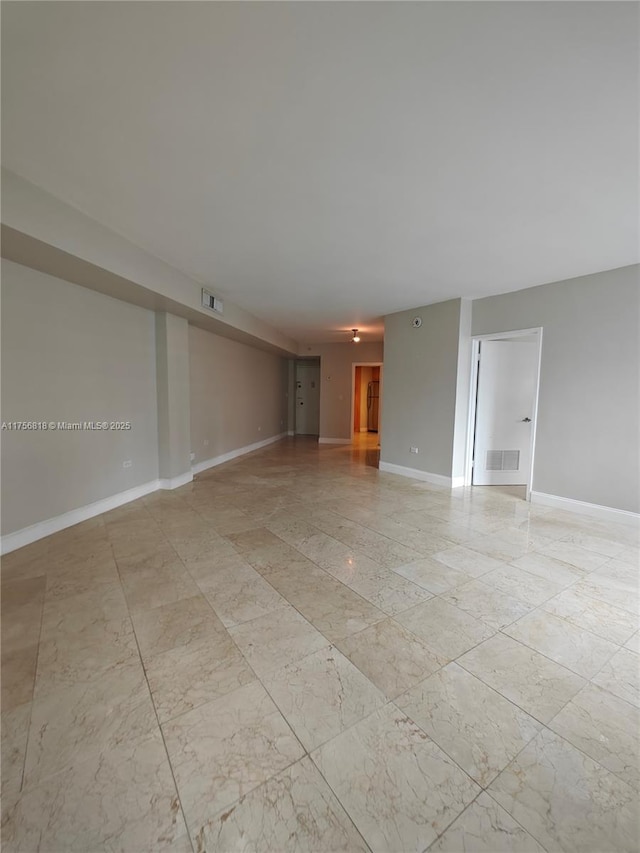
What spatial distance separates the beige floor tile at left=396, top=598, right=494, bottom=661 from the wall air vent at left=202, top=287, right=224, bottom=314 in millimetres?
4115

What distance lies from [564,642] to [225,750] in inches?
70.7

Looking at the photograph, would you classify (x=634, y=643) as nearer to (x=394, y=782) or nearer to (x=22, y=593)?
(x=394, y=782)

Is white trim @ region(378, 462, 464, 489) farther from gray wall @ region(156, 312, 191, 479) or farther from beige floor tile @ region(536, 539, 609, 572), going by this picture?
gray wall @ region(156, 312, 191, 479)

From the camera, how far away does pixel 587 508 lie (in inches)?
157

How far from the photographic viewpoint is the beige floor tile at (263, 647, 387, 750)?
1396 mm

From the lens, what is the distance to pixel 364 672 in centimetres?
167

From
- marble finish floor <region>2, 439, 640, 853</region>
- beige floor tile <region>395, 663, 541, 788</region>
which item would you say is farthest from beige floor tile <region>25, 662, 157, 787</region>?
beige floor tile <region>395, 663, 541, 788</region>

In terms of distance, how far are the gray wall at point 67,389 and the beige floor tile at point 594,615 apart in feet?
13.3

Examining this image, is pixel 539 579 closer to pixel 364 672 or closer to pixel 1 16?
pixel 364 672

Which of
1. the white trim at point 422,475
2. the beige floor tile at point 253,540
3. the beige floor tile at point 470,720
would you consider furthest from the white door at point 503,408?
the beige floor tile at point 470,720

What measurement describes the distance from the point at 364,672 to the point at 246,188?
9.57 ft

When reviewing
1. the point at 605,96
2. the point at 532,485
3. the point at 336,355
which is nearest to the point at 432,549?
the point at 532,485

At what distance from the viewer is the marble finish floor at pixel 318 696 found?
1089 millimetres

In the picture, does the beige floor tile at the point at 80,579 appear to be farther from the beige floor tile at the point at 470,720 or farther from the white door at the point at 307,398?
the white door at the point at 307,398
